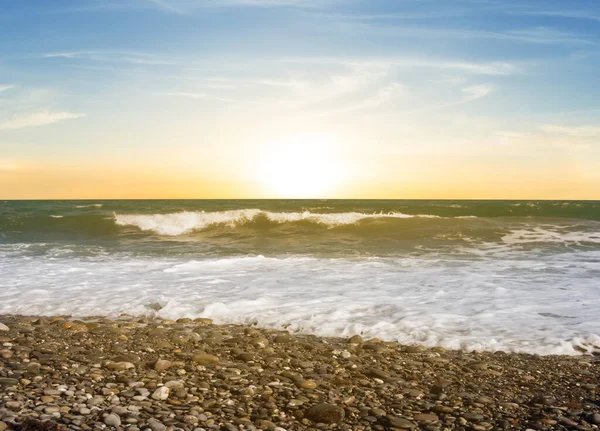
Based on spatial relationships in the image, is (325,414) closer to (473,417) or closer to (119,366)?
(473,417)

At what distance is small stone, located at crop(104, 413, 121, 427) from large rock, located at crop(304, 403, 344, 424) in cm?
123

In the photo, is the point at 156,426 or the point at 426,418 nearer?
the point at 156,426

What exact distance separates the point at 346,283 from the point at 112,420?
20.0 feet

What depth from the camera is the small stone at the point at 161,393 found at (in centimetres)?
364

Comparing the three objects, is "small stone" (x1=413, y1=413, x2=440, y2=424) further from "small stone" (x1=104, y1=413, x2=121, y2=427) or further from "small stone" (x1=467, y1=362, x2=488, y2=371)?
"small stone" (x1=104, y1=413, x2=121, y2=427)

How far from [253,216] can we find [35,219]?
11255 millimetres

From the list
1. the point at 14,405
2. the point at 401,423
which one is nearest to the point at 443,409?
the point at 401,423

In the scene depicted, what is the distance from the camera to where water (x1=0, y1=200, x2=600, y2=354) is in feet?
20.1

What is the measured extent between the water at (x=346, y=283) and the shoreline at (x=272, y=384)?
0.77 metres

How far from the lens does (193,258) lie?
42.5 feet

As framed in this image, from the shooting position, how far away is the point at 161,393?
12.1ft

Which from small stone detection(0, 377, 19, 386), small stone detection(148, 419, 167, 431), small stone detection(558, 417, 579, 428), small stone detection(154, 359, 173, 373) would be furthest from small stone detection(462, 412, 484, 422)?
small stone detection(0, 377, 19, 386)

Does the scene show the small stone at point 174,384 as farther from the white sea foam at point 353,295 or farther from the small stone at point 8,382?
the white sea foam at point 353,295

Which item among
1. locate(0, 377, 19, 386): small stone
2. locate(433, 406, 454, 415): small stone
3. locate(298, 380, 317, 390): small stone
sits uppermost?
locate(0, 377, 19, 386): small stone
